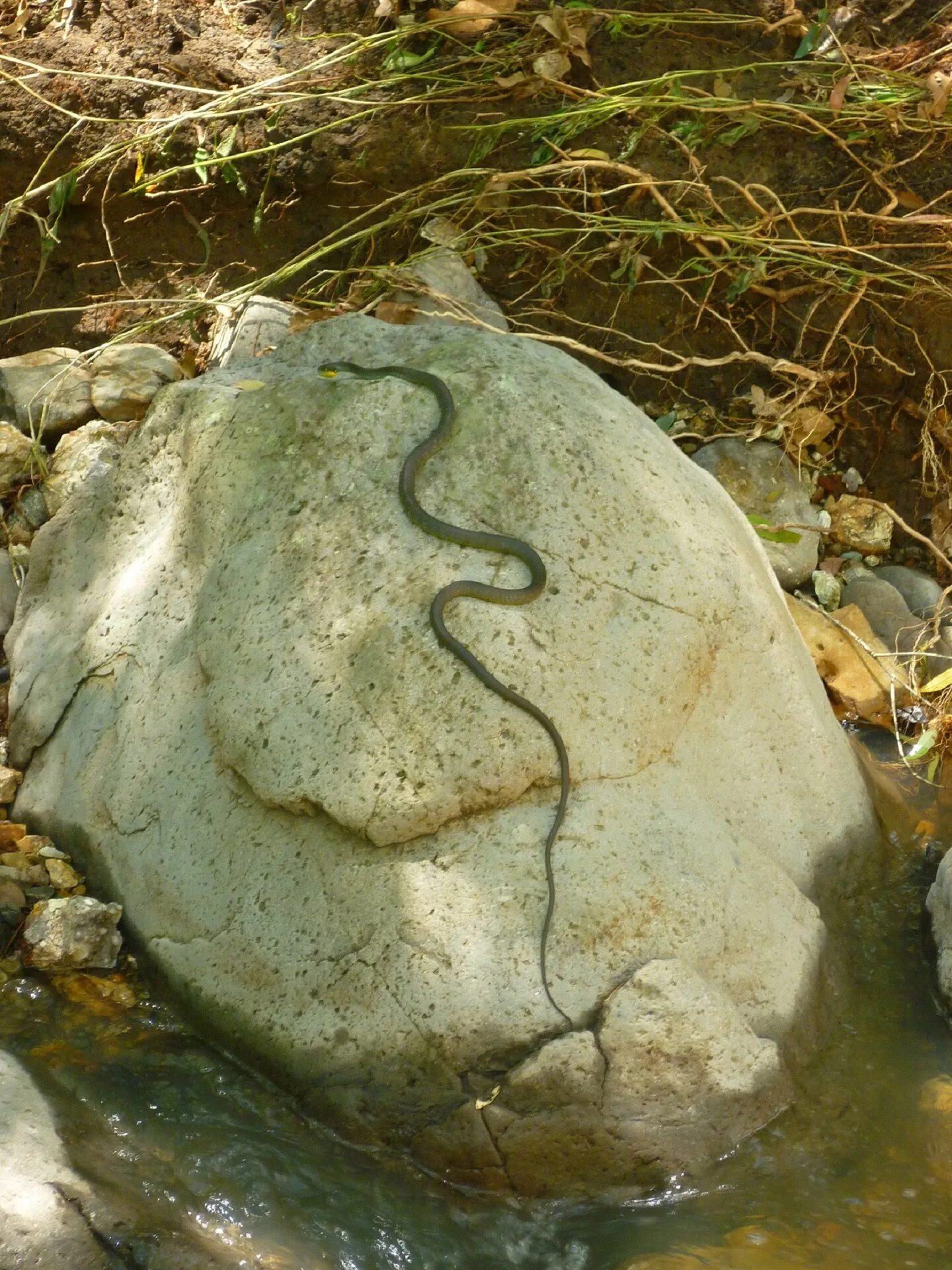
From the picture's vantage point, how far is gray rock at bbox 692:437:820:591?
211 inches

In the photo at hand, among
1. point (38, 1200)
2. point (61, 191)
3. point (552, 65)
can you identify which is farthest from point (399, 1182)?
point (552, 65)

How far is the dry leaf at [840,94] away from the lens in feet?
17.7

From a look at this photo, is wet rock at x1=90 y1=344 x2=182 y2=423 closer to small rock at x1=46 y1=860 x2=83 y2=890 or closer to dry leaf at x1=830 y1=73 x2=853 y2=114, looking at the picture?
small rock at x1=46 y1=860 x2=83 y2=890

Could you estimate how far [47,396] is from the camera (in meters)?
5.20

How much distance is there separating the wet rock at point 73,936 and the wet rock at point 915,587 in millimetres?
3604

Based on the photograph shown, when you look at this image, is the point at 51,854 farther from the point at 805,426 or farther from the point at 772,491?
the point at 805,426

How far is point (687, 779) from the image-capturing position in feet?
11.8

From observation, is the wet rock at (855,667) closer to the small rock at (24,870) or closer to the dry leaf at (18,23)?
the small rock at (24,870)

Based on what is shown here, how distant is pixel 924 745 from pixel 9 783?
3.26 m

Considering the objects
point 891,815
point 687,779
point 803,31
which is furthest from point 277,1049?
point 803,31

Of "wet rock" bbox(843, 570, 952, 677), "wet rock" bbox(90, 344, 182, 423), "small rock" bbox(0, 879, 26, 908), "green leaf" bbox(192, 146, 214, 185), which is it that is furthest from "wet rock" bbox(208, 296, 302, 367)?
"wet rock" bbox(843, 570, 952, 677)

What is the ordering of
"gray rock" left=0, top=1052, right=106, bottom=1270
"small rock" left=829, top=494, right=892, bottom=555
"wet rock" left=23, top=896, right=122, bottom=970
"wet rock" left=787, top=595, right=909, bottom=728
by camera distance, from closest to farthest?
"gray rock" left=0, top=1052, right=106, bottom=1270, "wet rock" left=23, top=896, right=122, bottom=970, "wet rock" left=787, top=595, right=909, bottom=728, "small rock" left=829, top=494, right=892, bottom=555

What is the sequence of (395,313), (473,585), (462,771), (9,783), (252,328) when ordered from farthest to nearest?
(252,328) < (395,313) < (9,783) < (473,585) < (462,771)

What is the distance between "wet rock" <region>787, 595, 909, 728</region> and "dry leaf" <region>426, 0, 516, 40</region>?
2828 millimetres
